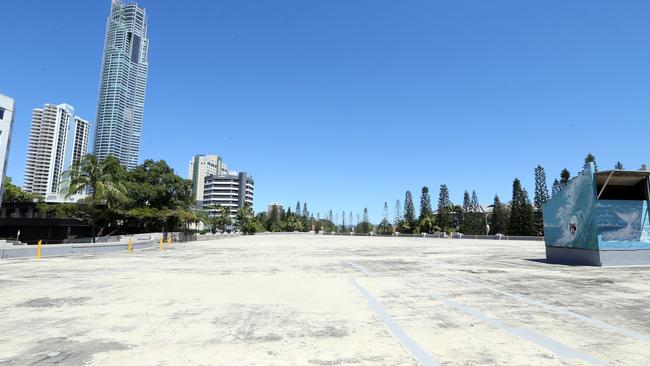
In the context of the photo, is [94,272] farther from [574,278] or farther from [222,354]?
[574,278]

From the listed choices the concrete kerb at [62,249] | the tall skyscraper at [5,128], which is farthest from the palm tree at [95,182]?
the concrete kerb at [62,249]

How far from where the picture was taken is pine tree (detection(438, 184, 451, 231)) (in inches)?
3986

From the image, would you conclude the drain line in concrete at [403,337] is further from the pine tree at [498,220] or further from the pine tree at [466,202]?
the pine tree at [466,202]

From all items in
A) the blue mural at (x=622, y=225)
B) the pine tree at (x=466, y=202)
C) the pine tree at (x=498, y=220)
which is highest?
the pine tree at (x=466, y=202)

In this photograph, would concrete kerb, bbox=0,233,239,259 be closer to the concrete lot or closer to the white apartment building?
the concrete lot

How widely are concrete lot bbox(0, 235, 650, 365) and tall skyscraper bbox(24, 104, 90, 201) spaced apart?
142 meters

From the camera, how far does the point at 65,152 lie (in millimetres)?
139750

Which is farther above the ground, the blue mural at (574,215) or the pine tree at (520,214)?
the pine tree at (520,214)

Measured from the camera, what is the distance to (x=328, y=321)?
7086 millimetres

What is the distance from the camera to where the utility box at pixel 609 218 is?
16.0 meters

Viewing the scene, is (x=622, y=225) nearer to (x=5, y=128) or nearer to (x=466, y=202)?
(x=5, y=128)

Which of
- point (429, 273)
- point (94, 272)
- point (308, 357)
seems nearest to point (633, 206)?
point (429, 273)

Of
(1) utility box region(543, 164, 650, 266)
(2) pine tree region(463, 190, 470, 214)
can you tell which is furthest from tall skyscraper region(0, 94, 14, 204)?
(2) pine tree region(463, 190, 470, 214)

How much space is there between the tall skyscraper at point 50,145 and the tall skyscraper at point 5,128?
330 ft
